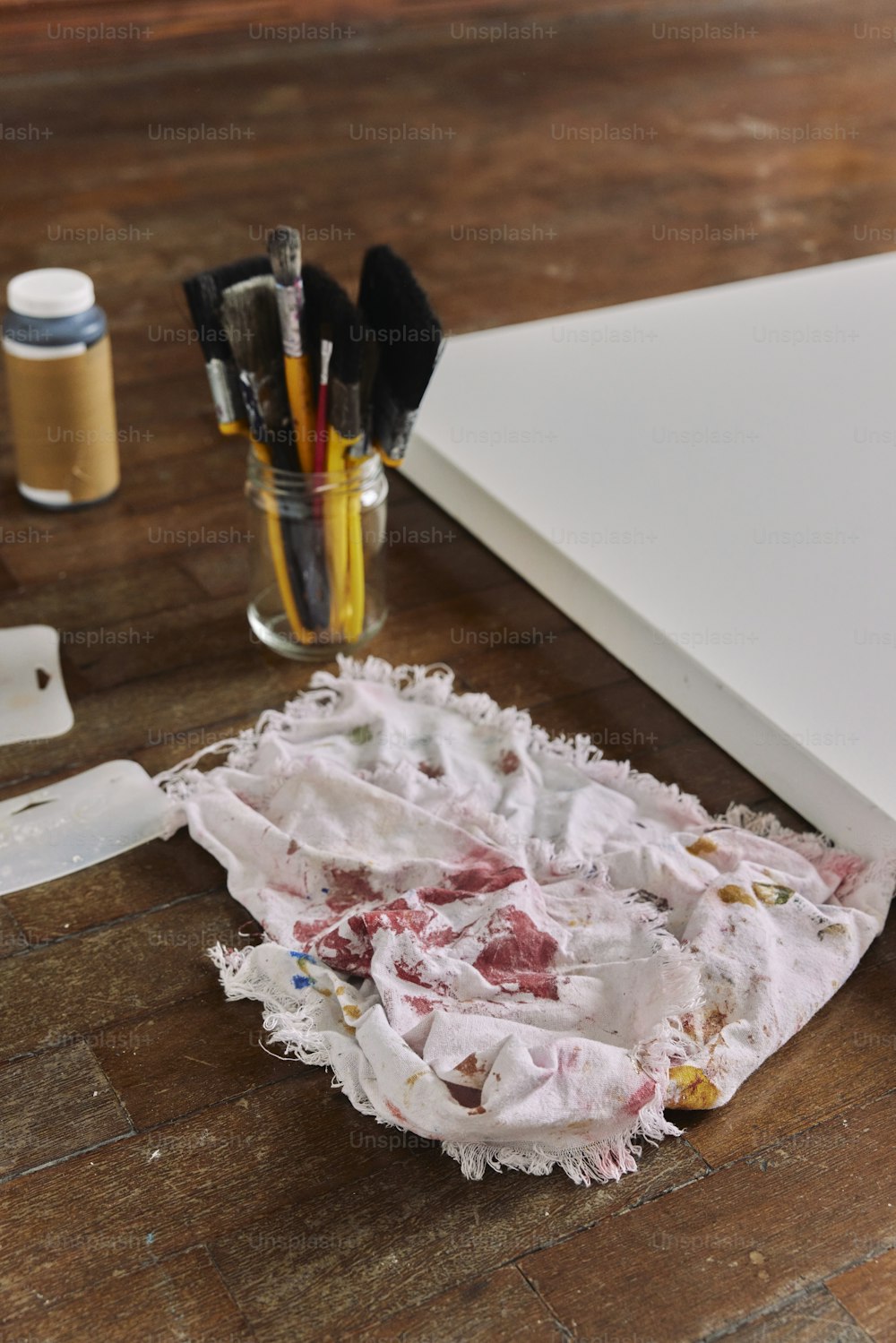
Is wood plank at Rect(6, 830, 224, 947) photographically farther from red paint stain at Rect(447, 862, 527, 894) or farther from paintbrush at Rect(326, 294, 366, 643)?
paintbrush at Rect(326, 294, 366, 643)

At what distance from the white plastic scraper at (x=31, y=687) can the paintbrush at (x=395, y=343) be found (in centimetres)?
46

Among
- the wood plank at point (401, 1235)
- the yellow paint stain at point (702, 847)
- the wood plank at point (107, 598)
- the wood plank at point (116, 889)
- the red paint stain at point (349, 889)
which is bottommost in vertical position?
the wood plank at point (107, 598)

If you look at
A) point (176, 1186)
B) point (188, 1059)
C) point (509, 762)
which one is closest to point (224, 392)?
point (509, 762)

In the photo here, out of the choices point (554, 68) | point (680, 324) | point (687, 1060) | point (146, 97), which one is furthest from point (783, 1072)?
point (554, 68)

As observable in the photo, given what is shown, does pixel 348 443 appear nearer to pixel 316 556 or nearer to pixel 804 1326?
pixel 316 556

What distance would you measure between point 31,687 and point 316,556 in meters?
0.36

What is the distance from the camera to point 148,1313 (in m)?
1.03

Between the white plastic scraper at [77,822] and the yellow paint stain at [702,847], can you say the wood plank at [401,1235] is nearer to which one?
the yellow paint stain at [702,847]

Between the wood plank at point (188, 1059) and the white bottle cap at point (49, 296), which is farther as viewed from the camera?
the white bottle cap at point (49, 296)

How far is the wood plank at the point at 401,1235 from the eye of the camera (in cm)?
104

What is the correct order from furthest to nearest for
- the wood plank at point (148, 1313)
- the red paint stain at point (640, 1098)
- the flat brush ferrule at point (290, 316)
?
1. the flat brush ferrule at point (290, 316)
2. the red paint stain at point (640, 1098)
3. the wood plank at point (148, 1313)

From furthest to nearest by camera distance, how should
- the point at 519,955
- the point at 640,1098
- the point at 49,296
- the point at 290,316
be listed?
the point at 49,296, the point at 290,316, the point at 519,955, the point at 640,1098

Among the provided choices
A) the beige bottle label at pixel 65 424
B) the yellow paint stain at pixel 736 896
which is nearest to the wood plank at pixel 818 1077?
the yellow paint stain at pixel 736 896

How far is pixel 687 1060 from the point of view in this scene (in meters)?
1.18
